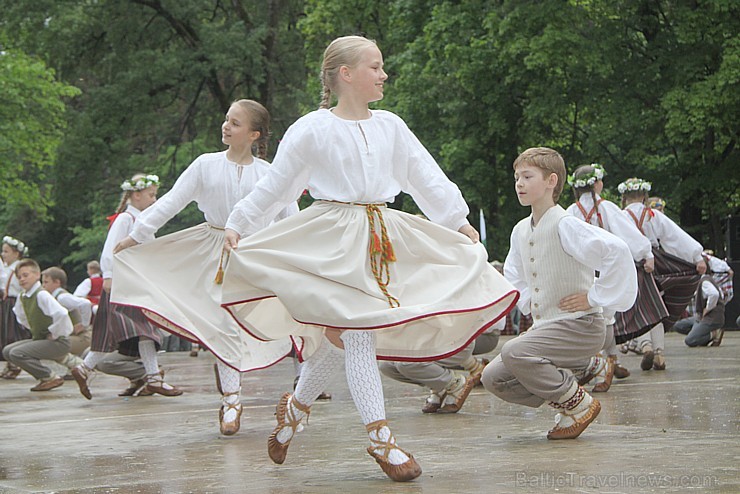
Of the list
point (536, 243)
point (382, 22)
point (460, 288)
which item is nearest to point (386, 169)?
point (460, 288)

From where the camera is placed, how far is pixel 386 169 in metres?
5.44

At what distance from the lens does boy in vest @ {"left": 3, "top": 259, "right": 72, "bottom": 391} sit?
1223 cm

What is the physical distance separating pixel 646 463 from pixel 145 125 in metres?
27.7

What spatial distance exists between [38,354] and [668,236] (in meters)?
6.43

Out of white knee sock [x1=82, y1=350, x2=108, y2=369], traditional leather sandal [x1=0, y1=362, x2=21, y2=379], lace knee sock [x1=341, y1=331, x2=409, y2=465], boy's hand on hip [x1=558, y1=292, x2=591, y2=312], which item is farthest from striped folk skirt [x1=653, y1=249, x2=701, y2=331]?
traditional leather sandal [x1=0, y1=362, x2=21, y2=379]

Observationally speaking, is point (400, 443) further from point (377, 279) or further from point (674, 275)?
point (674, 275)

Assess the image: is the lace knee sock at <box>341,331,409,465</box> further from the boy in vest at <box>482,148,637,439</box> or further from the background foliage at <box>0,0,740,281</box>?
the background foliage at <box>0,0,740,281</box>

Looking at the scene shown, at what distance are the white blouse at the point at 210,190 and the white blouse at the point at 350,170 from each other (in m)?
1.77

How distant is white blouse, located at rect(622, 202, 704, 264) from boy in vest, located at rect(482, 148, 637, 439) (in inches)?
204

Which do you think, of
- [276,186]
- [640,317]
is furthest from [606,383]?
[276,186]

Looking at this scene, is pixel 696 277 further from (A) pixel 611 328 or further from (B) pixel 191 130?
(B) pixel 191 130

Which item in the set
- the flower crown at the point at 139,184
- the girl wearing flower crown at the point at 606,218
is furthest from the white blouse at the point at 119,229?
the girl wearing flower crown at the point at 606,218

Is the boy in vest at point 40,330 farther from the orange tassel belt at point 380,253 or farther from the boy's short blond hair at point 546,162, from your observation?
the orange tassel belt at point 380,253

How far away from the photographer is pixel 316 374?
5.42 m
